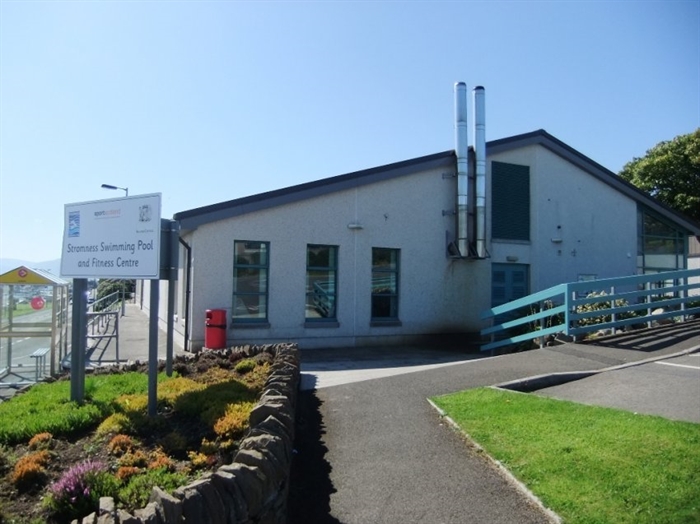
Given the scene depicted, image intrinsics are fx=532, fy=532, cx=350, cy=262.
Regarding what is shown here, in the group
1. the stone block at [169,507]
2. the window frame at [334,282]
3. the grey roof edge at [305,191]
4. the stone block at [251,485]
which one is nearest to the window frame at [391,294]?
the window frame at [334,282]

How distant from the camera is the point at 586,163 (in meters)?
18.8

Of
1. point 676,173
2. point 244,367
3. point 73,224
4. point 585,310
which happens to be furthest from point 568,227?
point 676,173

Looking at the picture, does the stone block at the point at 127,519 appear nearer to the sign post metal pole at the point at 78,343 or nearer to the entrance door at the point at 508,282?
the sign post metal pole at the point at 78,343

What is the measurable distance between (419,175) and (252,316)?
6.38 m

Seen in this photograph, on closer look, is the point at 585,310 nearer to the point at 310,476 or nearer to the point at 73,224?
the point at 310,476

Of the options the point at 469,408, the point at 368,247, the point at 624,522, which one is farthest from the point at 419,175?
the point at 624,522

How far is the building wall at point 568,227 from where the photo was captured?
1761 cm

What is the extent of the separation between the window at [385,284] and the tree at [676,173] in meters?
29.6

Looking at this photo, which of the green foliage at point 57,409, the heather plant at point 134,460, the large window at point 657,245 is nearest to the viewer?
the heather plant at point 134,460

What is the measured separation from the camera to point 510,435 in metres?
5.61

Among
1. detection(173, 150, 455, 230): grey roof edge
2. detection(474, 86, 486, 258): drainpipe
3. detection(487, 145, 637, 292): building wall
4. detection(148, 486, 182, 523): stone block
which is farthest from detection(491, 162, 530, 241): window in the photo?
detection(148, 486, 182, 523): stone block

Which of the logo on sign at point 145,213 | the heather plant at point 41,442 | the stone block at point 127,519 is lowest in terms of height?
the heather plant at point 41,442

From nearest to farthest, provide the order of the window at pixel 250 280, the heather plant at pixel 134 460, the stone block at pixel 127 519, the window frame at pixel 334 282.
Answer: the stone block at pixel 127 519, the heather plant at pixel 134 460, the window at pixel 250 280, the window frame at pixel 334 282

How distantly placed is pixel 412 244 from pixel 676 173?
31169mm
